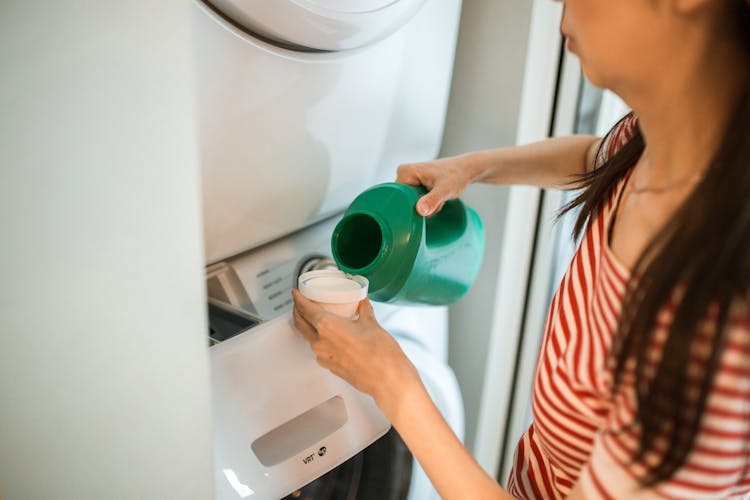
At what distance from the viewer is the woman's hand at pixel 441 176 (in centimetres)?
70

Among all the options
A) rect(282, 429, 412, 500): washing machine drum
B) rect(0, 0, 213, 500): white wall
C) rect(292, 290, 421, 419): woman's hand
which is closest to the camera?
rect(0, 0, 213, 500): white wall

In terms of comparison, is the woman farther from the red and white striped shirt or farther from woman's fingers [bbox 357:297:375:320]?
woman's fingers [bbox 357:297:375:320]

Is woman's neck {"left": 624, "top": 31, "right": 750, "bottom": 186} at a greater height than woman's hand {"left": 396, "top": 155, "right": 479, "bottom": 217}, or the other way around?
woman's neck {"left": 624, "top": 31, "right": 750, "bottom": 186}

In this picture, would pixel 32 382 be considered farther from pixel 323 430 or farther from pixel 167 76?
pixel 323 430

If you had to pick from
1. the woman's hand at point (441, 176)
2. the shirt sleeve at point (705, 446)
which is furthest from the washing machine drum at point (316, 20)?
the shirt sleeve at point (705, 446)

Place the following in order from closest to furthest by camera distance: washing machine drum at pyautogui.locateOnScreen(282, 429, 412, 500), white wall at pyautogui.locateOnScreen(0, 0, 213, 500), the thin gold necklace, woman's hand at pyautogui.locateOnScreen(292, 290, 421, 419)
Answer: white wall at pyautogui.locateOnScreen(0, 0, 213, 500), the thin gold necklace, woman's hand at pyautogui.locateOnScreen(292, 290, 421, 419), washing machine drum at pyautogui.locateOnScreen(282, 429, 412, 500)

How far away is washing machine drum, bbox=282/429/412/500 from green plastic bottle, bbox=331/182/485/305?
0.59ft

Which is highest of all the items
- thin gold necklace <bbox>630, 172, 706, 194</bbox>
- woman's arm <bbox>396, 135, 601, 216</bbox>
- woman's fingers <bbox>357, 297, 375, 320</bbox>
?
thin gold necklace <bbox>630, 172, 706, 194</bbox>

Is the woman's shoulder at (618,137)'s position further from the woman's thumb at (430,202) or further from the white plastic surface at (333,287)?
the white plastic surface at (333,287)

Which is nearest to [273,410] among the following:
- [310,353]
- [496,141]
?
[310,353]

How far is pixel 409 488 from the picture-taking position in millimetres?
821

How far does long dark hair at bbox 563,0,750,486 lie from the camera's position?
1.30ft

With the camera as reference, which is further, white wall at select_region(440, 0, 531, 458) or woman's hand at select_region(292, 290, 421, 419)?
white wall at select_region(440, 0, 531, 458)

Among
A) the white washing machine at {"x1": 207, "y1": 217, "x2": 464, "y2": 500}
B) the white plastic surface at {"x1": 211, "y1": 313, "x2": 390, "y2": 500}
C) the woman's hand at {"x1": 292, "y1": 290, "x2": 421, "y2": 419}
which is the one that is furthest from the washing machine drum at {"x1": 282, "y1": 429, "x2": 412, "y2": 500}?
the woman's hand at {"x1": 292, "y1": 290, "x2": 421, "y2": 419}
